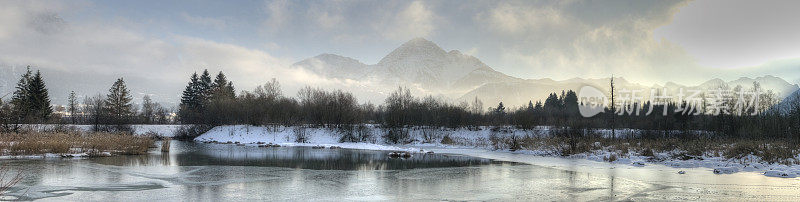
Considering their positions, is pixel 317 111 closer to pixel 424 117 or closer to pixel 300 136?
pixel 300 136

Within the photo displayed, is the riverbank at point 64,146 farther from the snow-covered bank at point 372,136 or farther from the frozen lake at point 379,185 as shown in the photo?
the snow-covered bank at point 372,136

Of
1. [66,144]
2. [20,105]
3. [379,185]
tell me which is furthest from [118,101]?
[379,185]

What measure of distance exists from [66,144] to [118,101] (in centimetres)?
5152

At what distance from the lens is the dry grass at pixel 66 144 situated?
25.7 m

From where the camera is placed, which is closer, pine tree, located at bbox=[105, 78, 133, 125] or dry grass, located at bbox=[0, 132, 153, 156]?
dry grass, located at bbox=[0, 132, 153, 156]

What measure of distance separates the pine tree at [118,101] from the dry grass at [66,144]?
42645mm

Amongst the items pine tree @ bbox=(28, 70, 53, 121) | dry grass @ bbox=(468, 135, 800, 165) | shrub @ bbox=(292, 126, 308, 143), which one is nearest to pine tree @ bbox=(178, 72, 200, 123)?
pine tree @ bbox=(28, 70, 53, 121)

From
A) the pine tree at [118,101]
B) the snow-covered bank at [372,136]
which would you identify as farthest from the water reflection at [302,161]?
the pine tree at [118,101]

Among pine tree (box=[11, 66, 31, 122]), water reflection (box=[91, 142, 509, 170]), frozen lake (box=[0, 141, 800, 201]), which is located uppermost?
pine tree (box=[11, 66, 31, 122])

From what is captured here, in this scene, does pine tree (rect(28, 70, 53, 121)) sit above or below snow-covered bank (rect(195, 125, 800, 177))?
above

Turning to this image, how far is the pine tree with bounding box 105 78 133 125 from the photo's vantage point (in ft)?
228

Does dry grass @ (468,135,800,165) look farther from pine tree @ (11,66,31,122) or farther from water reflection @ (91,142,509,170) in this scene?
pine tree @ (11,66,31,122)

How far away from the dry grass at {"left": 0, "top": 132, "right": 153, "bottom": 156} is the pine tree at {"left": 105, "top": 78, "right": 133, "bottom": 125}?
42.6 meters

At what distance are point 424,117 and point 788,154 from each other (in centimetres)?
4256
